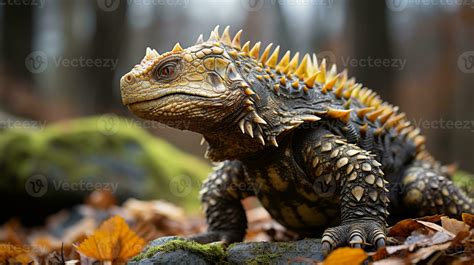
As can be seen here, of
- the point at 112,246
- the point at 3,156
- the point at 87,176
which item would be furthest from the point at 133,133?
the point at 112,246

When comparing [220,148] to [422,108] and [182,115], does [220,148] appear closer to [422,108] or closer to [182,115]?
[182,115]

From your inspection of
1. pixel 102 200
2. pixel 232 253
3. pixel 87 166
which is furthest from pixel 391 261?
pixel 87 166

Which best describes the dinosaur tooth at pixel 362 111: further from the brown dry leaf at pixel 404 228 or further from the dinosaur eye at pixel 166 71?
the dinosaur eye at pixel 166 71

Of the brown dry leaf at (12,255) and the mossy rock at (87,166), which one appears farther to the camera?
the mossy rock at (87,166)

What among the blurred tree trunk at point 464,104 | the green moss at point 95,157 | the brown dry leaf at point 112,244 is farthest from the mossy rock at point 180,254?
the blurred tree trunk at point 464,104

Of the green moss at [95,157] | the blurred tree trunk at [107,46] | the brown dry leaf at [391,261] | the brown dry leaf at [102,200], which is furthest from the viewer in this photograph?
the blurred tree trunk at [107,46]
